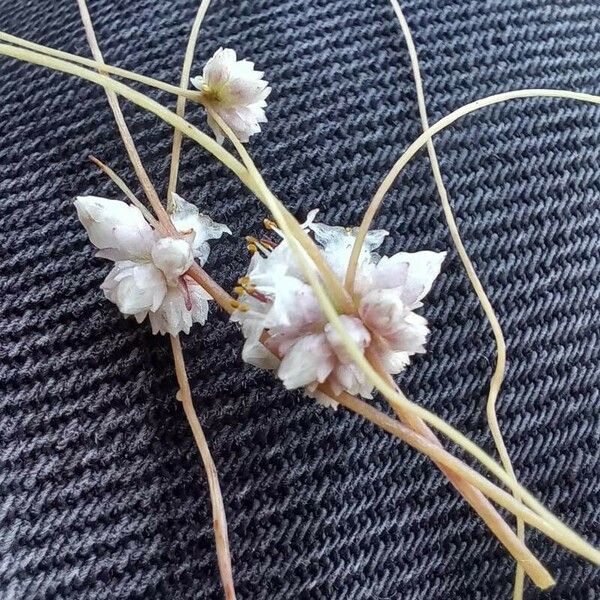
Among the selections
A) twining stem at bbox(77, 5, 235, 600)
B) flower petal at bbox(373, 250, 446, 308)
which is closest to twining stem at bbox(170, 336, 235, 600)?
twining stem at bbox(77, 5, 235, 600)

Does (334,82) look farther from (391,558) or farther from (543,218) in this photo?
(391,558)

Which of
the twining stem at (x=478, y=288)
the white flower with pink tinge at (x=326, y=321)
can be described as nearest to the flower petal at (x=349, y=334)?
the white flower with pink tinge at (x=326, y=321)

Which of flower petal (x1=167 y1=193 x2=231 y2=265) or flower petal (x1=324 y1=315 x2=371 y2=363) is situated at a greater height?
flower petal (x1=167 y1=193 x2=231 y2=265)

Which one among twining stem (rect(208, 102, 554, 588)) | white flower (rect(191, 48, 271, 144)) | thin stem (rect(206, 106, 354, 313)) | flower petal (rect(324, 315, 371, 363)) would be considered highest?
white flower (rect(191, 48, 271, 144))

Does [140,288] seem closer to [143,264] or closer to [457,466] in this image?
[143,264]

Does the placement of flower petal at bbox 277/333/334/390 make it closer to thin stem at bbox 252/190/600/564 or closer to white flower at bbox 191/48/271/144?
thin stem at bbox 252/190/600/564

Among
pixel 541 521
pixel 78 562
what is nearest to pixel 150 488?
pixel 78 562
